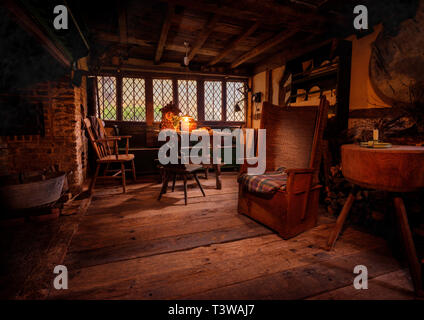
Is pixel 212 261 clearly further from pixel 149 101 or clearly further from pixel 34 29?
pixel 149 101

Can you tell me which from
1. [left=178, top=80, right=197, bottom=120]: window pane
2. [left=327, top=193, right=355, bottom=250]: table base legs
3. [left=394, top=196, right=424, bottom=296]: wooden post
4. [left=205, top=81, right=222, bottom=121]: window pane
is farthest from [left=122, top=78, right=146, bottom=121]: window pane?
[left=394, top=196, right=424, bottom=296]: wooden post

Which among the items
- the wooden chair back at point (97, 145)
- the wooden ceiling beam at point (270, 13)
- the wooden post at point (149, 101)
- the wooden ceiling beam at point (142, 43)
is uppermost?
the wooden ceiling beam at point (142, 43)

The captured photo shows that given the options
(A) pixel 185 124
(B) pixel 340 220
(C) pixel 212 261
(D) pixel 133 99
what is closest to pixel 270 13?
(A) pixel 185 124

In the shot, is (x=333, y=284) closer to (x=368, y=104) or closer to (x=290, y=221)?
(x=290, y=221)

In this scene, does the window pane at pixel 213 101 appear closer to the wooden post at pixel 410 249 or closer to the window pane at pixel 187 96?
the window pane at pixel 187 96

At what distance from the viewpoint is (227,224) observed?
2396mm

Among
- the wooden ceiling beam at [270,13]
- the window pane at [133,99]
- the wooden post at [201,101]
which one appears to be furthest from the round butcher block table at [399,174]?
the window pane at [133,99]

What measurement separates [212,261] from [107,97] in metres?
5.13

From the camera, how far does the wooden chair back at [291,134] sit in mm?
2406

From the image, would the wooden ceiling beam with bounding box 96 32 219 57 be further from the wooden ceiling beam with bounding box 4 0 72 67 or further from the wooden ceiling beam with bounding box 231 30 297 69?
the wooden ceiling beam with bounding box 4 0 72 67

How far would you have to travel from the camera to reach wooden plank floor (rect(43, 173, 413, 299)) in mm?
1375

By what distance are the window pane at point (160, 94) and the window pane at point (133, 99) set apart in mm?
297

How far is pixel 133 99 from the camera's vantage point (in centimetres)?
563
